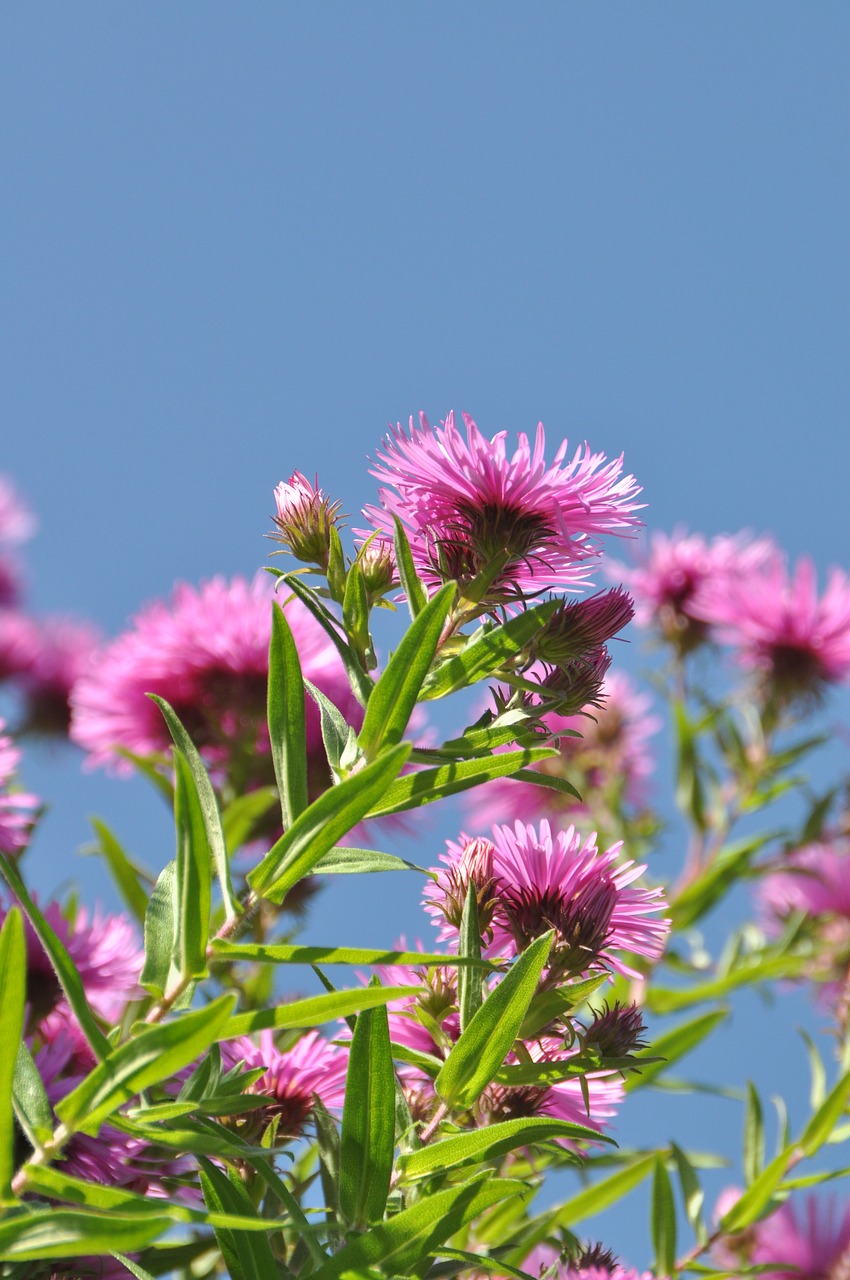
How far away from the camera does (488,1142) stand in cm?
55

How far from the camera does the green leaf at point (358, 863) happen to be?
1.85 feet

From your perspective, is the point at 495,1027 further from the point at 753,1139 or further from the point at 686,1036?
the point at 686,1036

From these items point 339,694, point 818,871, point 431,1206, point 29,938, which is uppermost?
point 339,694

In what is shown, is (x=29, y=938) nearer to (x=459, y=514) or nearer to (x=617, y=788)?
(x=459, y=514)

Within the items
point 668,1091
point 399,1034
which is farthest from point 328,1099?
point 668,1091

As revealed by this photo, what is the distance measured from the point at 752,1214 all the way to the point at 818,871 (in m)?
0.74

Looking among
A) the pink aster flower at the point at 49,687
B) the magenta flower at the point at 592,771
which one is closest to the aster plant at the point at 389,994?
the magenta flower at the point at 592,771

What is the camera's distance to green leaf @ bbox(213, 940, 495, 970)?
1.63 ft

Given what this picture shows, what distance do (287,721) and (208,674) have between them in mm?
793

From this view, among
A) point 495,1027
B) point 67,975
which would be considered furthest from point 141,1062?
point 495,1027

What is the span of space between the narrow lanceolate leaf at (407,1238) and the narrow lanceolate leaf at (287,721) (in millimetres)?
173

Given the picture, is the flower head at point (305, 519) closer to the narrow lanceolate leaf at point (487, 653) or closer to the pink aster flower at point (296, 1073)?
the narrow lanceolate leaf at point (487, 653)

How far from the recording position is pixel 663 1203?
0.92 m

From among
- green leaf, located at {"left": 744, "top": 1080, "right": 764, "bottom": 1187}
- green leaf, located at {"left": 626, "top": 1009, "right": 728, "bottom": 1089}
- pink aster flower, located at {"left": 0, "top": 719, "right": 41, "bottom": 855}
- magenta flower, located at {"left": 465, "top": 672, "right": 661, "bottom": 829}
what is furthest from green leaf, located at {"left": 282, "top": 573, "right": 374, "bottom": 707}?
magenta flower, located at {"left": 465, "top": 672, "right": 661, "bottom": 829}
